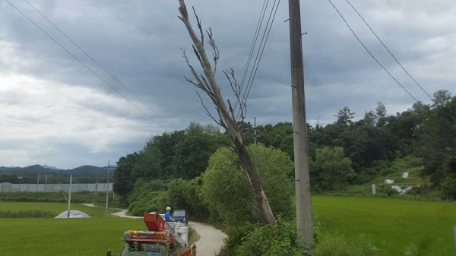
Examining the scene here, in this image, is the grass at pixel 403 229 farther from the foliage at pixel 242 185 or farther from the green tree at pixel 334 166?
the green tree at pixel 334 166

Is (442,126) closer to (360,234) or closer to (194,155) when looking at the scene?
(360,234)

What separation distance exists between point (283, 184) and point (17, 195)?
289ft

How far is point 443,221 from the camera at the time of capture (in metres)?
23.7

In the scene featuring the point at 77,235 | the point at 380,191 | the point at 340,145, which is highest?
the point at 340,145

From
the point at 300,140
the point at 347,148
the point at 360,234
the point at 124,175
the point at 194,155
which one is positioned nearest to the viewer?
the point at 300,140

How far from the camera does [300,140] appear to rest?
371 inches

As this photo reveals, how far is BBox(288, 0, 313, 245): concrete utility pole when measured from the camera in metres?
9.38

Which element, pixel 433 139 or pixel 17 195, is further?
pixel 17 195

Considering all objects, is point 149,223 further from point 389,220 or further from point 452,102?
point 389,220

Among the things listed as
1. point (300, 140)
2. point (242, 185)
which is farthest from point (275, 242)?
point (242, 185)

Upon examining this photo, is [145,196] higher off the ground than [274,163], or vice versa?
[274,163]

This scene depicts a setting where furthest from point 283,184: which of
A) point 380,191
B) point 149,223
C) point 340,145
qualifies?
point 340,145

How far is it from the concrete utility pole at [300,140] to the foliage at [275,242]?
0.81 feet

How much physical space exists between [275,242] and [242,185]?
1240 cm
